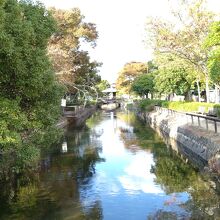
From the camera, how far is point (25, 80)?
12.4m

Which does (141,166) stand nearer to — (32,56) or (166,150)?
(166,150)

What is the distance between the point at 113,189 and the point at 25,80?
7375mm

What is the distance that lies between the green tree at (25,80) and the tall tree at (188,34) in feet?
74.7

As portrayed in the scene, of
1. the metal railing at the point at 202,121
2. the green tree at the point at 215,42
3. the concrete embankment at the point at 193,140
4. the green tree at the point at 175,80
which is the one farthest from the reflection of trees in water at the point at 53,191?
the green tree at the point at 175,80

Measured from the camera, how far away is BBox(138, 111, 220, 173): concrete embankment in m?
20.0

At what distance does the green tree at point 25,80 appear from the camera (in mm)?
11500

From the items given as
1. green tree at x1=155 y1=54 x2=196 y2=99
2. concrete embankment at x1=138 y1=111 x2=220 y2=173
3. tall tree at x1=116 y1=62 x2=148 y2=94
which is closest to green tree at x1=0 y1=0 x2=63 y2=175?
concrete embankment at x1=138 y1=111 x2=220 y2=173

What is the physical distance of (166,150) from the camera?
2852 cm

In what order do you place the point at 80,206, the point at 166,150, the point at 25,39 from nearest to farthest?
the point at 25,39 < the point at 80,206 < the point at 166,150

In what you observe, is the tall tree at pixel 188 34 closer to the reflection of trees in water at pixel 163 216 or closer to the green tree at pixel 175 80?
the green tree at pixel 175 80

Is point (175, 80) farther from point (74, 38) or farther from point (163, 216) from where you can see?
point (163, 216)

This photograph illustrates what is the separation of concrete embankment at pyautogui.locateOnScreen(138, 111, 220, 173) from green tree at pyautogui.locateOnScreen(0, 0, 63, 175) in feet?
27.0

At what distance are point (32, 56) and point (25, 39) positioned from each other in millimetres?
677

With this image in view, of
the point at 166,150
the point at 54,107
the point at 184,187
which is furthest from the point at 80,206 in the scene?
the point at 166,150
